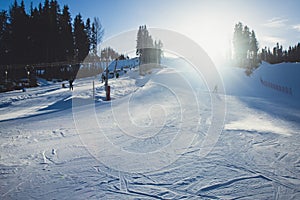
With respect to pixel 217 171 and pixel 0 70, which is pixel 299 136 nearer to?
pixel 217 171

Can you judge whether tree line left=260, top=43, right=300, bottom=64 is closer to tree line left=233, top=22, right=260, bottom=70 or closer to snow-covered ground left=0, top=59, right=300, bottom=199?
tree line left=233, top=22, right=260, bottom=70

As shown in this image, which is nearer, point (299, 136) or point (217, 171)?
point (217, 171)

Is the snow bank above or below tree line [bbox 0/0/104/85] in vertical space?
below

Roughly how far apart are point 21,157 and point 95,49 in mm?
47551

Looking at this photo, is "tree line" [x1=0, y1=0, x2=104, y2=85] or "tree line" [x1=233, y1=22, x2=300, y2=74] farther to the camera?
"tree line" [x1=233, y1=22, x2=300, y2=74]

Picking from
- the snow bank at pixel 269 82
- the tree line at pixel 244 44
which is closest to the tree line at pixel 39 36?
the snow bank at pixel 269 82

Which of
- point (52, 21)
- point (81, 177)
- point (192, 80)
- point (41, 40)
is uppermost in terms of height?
point (52, 21)

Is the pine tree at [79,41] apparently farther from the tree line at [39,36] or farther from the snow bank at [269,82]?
the snow bank at [269,82]

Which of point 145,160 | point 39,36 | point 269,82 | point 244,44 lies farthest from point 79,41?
point 244,44

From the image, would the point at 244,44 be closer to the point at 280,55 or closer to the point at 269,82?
the point at 280,55

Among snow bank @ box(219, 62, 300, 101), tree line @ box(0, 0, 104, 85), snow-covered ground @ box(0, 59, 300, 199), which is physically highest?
tree line @ box(0, 0, 104, 85)

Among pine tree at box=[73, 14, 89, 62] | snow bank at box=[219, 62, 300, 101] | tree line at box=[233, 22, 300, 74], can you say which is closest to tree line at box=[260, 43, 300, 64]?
tree line at box=[233, 22, 300, 74]

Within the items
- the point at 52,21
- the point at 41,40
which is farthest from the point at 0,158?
the point at 52,21

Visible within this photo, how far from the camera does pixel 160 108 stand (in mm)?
9430
